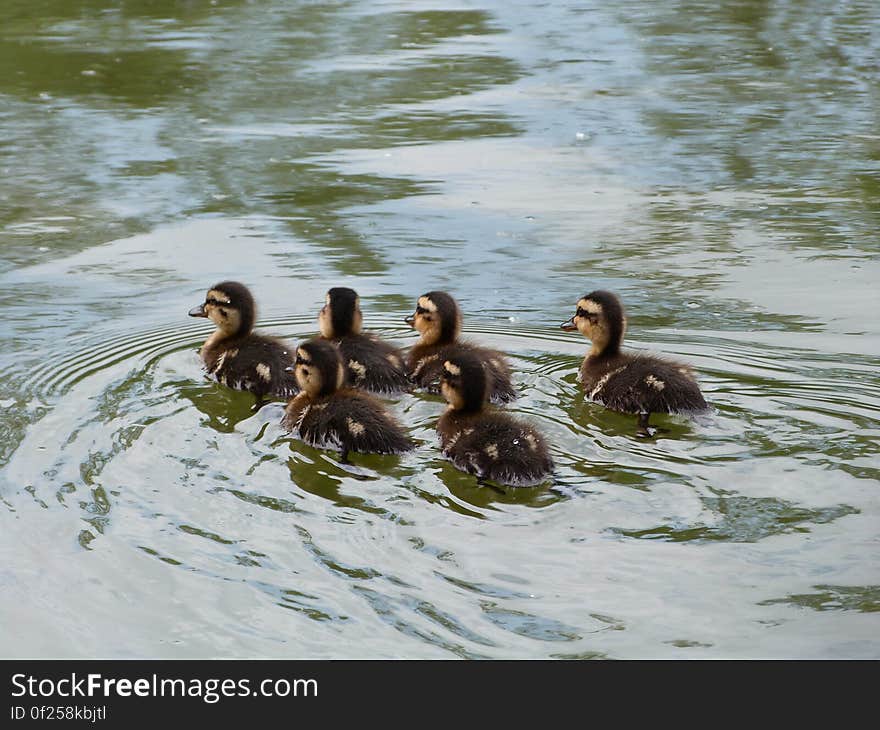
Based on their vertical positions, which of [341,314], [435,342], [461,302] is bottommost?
[461,302]

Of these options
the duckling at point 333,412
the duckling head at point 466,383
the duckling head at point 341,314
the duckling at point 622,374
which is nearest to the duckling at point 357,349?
the duckling head at point 341,314

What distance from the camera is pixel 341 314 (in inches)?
207

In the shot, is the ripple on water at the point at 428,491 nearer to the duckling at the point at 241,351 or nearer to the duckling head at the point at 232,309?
the duckling at the point at 241,351

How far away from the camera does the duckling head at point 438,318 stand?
523cm

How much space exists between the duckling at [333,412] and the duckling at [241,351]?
0.16 m

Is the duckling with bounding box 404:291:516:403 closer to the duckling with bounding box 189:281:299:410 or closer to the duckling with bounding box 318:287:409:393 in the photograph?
the duckling with bounding box 318:287:409:393

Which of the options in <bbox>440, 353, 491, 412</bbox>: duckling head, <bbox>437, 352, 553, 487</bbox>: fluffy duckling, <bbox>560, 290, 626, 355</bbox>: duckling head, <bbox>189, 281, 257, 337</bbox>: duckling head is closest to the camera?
<bbox>437, 352, 553, 487</bbox>: fluffy duckling

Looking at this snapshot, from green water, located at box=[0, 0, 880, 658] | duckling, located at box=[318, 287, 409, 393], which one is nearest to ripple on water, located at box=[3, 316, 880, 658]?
green water, located at box=[0, 0, 880, 658]

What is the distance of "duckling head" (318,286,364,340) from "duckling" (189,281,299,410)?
0.18 m

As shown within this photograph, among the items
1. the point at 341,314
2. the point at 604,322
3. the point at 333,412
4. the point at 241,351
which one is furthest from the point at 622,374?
the point at 241,351

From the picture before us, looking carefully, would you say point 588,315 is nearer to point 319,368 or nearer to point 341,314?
point 341,314

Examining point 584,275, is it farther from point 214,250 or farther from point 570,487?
point 570,487

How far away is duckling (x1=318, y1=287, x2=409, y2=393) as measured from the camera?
5137mm

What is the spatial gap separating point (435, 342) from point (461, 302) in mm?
614
